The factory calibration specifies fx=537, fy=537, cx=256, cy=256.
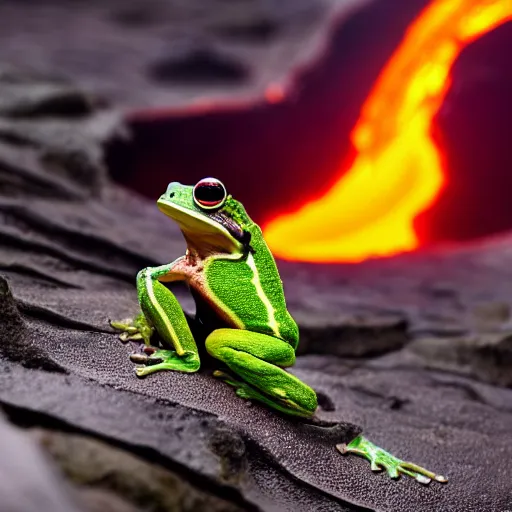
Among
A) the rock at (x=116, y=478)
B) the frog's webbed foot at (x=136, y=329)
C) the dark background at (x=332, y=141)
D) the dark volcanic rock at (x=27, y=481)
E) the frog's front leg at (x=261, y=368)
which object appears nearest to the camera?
the dark volcanic rock at (x=27, y=481)

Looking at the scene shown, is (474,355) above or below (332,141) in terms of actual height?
below

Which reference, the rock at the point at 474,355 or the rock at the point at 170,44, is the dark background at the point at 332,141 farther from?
the rock at the point at 474,355

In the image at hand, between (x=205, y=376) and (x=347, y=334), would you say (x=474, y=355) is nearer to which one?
(x=347, y=334)

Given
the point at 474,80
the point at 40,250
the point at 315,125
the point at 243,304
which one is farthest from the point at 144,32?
the point at 243,304

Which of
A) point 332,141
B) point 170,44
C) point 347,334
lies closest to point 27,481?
point 347,334

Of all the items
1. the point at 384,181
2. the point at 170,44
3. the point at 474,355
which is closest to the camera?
the point at 474,355

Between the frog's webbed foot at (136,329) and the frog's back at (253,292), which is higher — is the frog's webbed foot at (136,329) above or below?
below

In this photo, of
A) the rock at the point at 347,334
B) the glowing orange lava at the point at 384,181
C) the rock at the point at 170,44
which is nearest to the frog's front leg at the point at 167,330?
the rock at the point at 347,334

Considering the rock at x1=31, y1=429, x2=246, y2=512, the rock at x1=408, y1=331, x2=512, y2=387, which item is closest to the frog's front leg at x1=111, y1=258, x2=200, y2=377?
the rock at x1=31, y1=429, x2=246, y2=512
